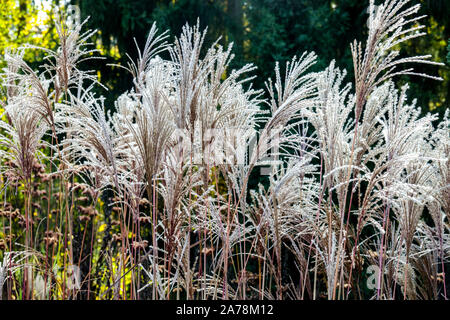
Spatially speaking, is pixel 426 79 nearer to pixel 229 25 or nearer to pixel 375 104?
pixel 229 25

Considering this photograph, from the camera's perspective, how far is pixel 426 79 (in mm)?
6945

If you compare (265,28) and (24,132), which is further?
(265,28)

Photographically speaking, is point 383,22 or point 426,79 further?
point 426,79

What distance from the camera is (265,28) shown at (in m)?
6.41

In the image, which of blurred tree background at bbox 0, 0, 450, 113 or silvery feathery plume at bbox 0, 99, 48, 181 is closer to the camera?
silvery feathery plume at bbox 0, 99, 48, 181

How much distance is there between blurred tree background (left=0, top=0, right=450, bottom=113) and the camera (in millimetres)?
6453

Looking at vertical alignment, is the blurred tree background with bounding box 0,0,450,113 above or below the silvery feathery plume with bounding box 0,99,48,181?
above

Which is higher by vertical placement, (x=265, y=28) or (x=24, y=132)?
(x=265, y=28)

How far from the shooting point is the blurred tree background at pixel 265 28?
6453mm

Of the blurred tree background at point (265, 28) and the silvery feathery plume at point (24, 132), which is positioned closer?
the silvery feathery plume at point (24, 132)

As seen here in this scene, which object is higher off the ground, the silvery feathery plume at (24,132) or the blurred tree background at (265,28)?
the blurred tree background at (265,28)
